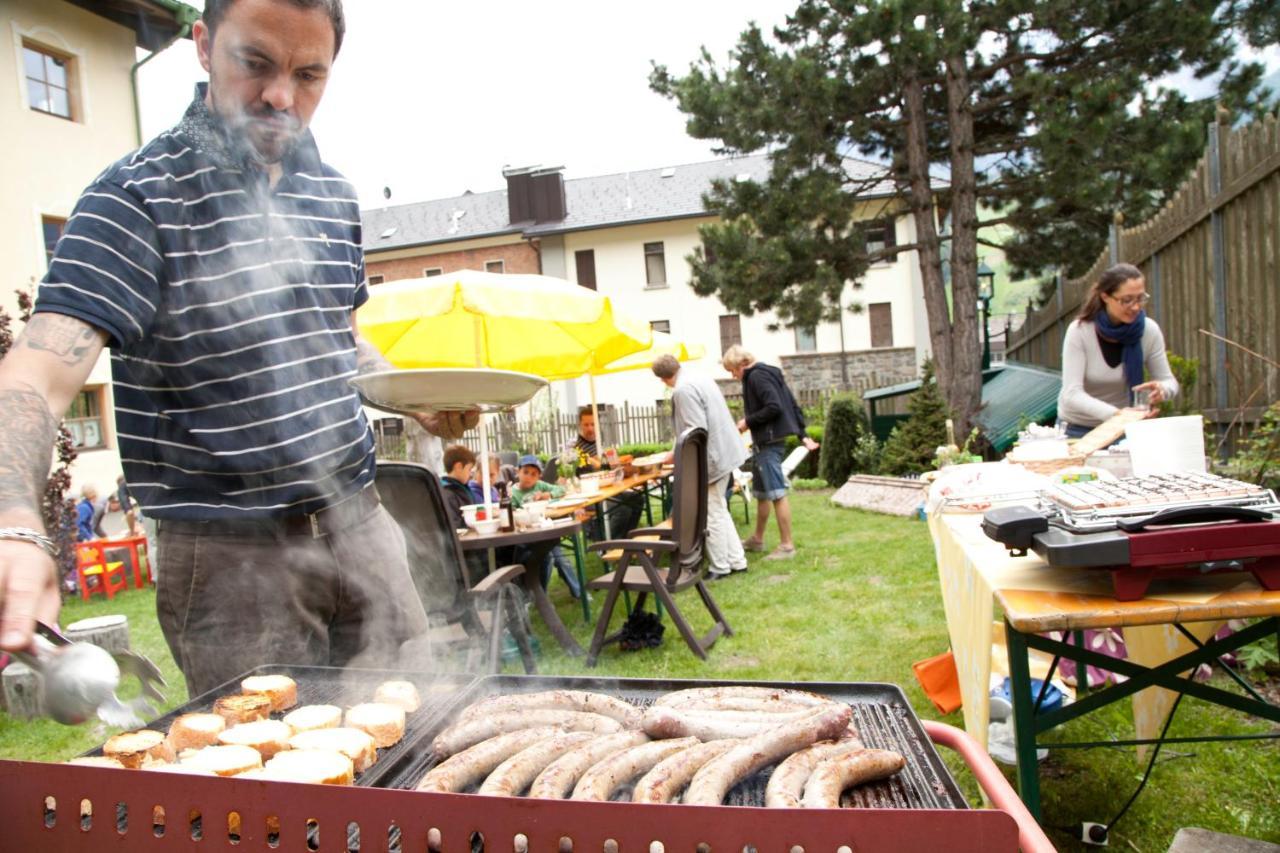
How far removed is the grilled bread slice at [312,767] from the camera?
4.35ft

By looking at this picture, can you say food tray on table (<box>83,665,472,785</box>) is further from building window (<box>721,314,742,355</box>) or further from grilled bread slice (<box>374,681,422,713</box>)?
building window (<box>721,314,742,355</box>)

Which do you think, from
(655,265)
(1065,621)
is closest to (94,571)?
(1065,621)

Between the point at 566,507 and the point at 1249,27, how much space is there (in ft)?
35.1

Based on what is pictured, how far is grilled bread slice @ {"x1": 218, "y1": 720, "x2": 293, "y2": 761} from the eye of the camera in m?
1.48

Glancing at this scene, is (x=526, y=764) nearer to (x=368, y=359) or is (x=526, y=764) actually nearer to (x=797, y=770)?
(x=797, y=770)

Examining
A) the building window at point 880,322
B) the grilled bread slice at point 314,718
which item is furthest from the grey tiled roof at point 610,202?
the grilled bread slice at point 314,718

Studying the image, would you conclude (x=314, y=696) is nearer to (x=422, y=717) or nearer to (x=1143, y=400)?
(x=422, y=717)

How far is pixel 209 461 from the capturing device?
176 cm

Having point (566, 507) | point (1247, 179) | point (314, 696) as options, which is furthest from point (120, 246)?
point (1247, 179)

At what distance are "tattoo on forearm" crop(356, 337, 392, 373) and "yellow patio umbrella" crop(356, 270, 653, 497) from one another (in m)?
2.14

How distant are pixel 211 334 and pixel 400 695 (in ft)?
2.82

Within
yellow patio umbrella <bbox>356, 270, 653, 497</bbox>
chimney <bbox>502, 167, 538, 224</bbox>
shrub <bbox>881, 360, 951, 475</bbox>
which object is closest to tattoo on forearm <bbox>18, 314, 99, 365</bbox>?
yellow patio umbrella <bbox>356, 270, 653, 497</bbox>

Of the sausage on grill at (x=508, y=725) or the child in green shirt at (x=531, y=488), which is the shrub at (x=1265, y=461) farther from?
the child in green shirt at (x=531, y=488)

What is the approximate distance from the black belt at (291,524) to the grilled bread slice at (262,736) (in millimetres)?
446
